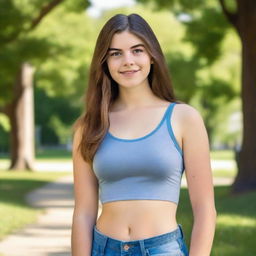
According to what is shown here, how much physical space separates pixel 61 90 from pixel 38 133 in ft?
92.3

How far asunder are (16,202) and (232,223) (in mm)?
6273

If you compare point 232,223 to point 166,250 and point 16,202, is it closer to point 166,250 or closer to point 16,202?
point 16,202

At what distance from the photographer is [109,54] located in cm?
293

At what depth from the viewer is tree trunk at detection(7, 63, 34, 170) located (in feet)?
95.7

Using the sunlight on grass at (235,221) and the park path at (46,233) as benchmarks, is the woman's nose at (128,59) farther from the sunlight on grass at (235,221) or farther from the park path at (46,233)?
the sunlight on grass at (235,221)

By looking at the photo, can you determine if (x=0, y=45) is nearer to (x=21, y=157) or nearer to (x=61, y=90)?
(x=21, y=157)

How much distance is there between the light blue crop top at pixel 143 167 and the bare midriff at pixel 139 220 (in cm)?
2

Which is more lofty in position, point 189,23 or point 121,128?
point 189,23

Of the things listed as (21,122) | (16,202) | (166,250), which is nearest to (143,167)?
(166,250)

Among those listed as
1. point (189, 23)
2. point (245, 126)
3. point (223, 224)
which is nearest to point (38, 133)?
point (189, 23)

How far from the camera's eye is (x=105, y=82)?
2.99 m

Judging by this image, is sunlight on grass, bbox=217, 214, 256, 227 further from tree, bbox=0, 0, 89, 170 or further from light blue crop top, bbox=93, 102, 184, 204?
tree, bbox=0, 0, 89, 170

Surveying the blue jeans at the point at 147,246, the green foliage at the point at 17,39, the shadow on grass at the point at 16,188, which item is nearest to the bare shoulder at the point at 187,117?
the blue jeans at the point at 147,246

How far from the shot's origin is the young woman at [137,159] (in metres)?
2.72
